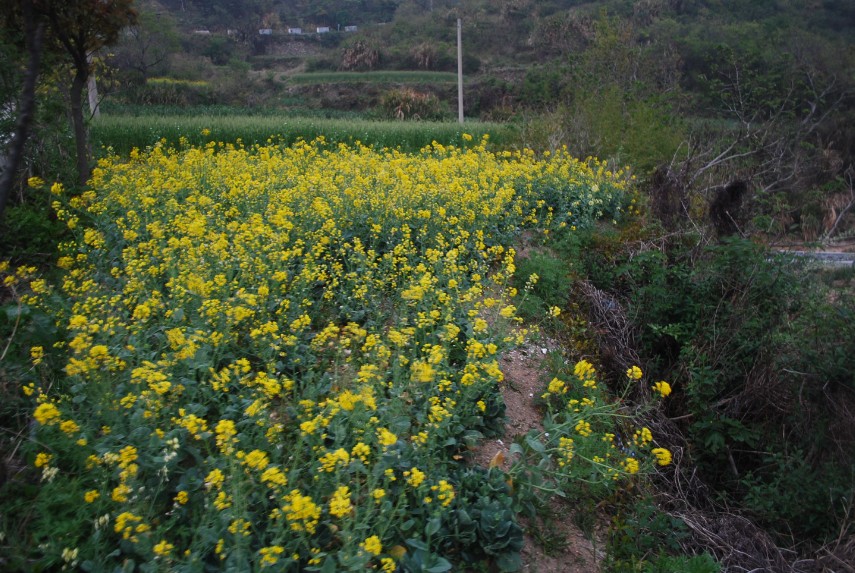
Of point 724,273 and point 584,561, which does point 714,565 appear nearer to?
point 584,561

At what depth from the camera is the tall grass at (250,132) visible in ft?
39.1

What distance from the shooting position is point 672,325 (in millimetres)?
5922

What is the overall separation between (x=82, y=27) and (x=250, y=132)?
24.3 ft

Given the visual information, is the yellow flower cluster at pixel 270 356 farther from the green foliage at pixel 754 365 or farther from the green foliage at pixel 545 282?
the green foliage at pixel 754 365

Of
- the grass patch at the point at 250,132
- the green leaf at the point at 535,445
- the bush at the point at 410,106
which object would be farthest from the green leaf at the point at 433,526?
the bush at the point at 410,106

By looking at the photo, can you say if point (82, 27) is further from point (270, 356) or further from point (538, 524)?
point (538, 524)

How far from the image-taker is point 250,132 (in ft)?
Result: 45.2

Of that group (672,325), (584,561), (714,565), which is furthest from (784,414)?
(584,561)

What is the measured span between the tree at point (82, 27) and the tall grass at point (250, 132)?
8.59 ft

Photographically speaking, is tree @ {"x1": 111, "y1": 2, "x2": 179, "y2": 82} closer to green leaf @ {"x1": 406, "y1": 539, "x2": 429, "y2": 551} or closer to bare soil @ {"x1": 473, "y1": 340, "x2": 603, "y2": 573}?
bare soil @ {"x1": 473, "y1": 340, "x2": 603, "y2": 573}

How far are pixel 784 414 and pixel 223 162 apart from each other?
6237mm

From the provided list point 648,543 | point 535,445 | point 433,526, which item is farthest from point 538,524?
point 433,526

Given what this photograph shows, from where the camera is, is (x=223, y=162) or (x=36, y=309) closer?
(x=36, y=309)

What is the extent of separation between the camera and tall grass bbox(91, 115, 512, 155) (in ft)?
39.1
